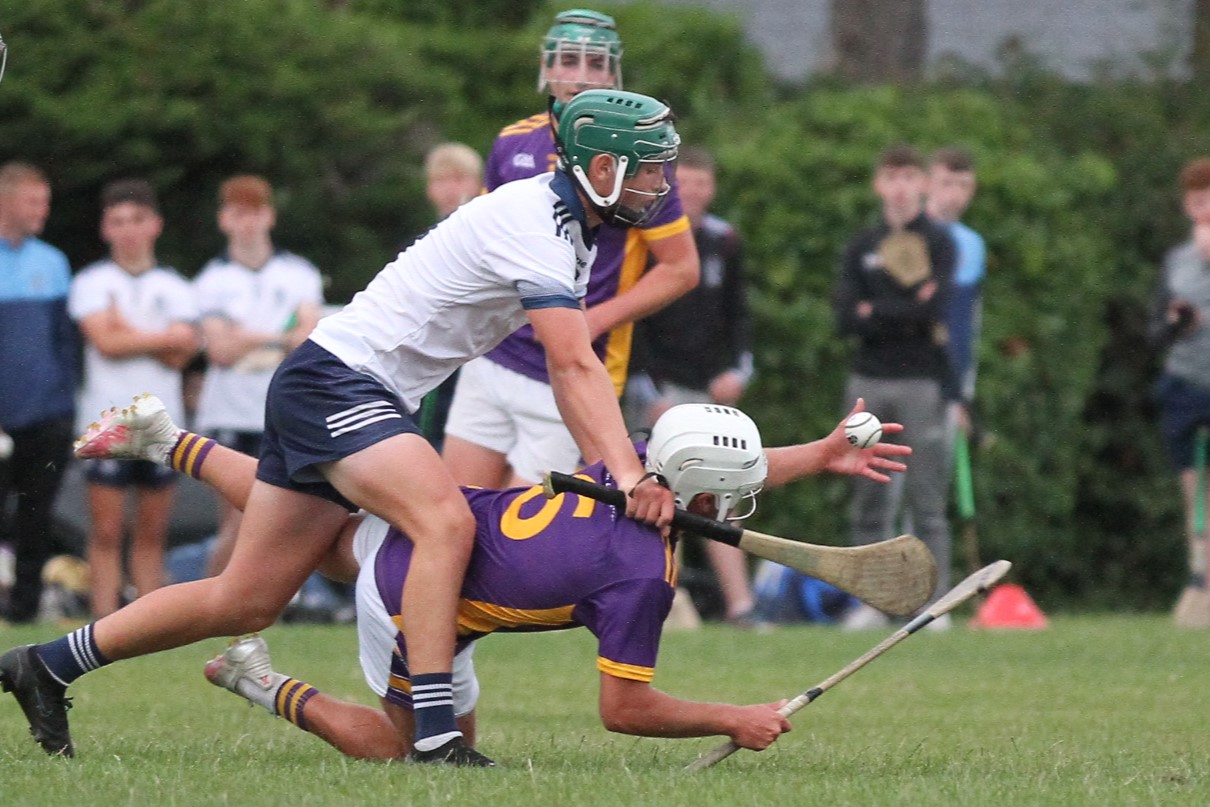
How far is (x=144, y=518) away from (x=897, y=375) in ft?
12.5

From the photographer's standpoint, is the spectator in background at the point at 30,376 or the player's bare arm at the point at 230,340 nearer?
the spectator in background at the point at 30,376

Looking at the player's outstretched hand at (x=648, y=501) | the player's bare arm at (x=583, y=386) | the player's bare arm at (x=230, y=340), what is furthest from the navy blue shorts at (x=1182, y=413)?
the player's outstretched hand at (x=648, y=501)

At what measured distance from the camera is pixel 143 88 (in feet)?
40.2

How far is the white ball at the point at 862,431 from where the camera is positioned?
219 inches

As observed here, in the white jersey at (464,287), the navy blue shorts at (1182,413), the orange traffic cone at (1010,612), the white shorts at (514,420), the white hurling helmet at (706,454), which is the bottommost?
the orange traffic cone at (1010,612)

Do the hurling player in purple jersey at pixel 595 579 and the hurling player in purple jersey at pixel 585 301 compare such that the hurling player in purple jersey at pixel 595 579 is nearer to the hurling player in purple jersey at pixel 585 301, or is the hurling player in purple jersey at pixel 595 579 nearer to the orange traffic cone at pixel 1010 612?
the hurling player in purple jersey at pixel 585 301

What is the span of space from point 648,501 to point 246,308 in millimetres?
6125

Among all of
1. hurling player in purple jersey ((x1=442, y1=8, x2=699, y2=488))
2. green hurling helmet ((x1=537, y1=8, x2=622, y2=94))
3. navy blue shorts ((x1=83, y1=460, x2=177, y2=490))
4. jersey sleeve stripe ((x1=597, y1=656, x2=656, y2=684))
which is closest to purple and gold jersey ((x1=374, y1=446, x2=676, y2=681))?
jersey sleeve stripe ((x1=597, y1=656, x2=656, y2=684))

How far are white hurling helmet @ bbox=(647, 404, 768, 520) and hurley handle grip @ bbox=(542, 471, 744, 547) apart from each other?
0.21ft

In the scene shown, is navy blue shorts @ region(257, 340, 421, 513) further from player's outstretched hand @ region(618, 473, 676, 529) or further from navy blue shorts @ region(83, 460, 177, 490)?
navy blue shorts @ region(83, 460, 177, 490)

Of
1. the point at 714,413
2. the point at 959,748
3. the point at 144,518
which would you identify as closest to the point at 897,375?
the point at 144,518

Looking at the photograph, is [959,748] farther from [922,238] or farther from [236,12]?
[236,12]

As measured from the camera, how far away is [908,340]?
36.5ft

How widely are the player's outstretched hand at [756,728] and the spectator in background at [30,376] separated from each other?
6065mm
